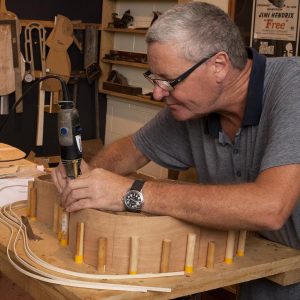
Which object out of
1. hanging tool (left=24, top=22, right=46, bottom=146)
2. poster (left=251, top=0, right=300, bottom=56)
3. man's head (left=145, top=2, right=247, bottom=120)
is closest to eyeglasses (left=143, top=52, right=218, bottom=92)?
man's head (left=145, top=2, right=247, bottom=120)

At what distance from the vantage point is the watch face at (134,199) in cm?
149

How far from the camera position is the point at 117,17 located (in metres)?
5.23

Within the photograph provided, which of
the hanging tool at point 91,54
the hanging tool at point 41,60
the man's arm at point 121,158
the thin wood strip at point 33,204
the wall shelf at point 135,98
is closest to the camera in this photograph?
the thin wood strip at point 33,204

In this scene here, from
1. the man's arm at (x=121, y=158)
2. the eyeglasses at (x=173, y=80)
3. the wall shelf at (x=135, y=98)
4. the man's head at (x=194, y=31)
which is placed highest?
the man's head at (x=194, y=31)

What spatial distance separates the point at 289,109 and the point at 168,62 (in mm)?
356

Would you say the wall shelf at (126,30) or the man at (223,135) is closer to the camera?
the man at (223,135)

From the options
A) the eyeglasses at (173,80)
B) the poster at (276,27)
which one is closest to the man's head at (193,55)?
the eyeglasses at (173,80)

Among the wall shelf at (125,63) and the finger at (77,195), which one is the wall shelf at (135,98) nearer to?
the wall shelf at (125,63)

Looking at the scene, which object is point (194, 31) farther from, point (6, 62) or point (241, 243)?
point (6, 62)

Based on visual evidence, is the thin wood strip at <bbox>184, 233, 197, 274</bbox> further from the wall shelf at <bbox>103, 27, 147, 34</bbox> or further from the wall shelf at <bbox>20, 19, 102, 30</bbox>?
the wall shelf at <bbox>20, 19, 102, 30</bbox>

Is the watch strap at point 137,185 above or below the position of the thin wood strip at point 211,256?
above

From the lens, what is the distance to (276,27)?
12.0 ft

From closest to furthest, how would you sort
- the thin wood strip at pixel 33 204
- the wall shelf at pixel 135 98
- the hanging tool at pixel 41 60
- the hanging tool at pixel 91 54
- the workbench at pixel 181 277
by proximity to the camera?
the workbench at pixel 181 277, the thin wood strip at pixel 33 204, the wall shelf at pixel 135 98, the hanging tool at pixel 41 60, the hanging tool at pixel 91 54

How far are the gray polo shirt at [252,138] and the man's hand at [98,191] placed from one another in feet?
1.26
